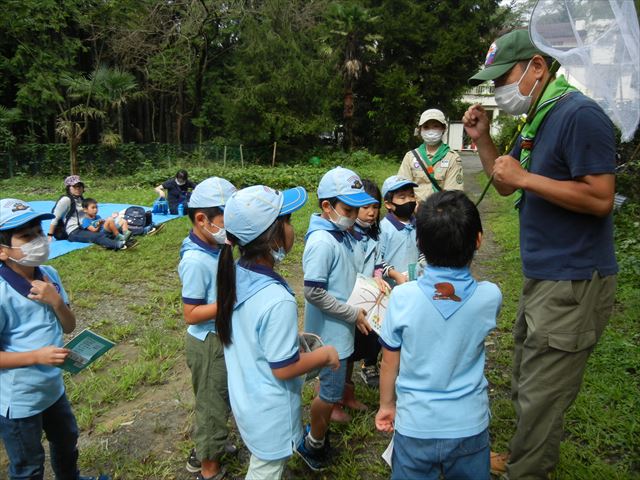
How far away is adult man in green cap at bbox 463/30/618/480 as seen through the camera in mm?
1877

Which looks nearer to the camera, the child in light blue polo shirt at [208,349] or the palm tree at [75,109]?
the child in light blue polo shirt at [208,349]

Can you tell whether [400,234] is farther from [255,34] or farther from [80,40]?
[80,40]

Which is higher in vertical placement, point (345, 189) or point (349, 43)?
point (349, 43)

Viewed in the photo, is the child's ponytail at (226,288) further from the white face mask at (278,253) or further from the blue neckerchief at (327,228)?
the blue neckerchief at (327,228)

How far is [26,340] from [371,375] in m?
2.35

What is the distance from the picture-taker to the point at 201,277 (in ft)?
7.88

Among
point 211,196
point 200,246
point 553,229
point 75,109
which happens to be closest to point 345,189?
point 211,196

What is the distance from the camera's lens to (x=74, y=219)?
→ 8.23 m

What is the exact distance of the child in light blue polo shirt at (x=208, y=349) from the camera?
2479 millimetres

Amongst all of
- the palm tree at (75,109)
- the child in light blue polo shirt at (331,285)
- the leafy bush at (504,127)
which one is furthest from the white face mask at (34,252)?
the leafy bush at (504,127)

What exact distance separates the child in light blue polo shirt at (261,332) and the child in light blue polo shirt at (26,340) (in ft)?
2.66

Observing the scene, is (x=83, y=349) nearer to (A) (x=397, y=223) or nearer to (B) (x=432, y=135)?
(A) (x=397, y=223)

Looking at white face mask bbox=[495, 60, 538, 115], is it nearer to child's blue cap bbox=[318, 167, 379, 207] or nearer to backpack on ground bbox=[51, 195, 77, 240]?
child's blue cap bbox=[318, 167, 379, 207]

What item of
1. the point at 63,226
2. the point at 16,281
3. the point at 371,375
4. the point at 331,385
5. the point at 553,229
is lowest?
the point at 63,226
